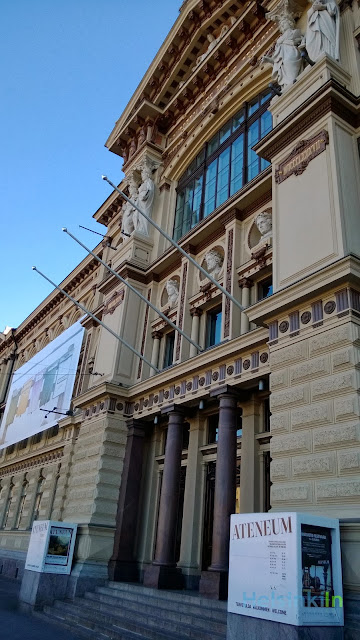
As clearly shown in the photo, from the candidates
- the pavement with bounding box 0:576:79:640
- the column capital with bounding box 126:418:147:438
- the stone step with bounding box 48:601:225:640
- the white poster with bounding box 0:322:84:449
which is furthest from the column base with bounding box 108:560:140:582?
the white poster with bounding box 0:322:84:449

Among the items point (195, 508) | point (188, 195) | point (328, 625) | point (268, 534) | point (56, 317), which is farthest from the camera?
point (56, 317)

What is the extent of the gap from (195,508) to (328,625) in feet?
26.6

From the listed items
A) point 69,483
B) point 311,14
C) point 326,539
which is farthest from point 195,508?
point 311,14

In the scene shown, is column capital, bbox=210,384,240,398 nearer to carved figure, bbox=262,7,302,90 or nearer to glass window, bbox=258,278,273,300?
glass window, bbox=258,278,273,300

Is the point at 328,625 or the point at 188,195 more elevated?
the point at 188,195

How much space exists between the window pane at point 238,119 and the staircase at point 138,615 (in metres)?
14.8

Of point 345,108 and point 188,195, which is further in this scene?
point 188,195

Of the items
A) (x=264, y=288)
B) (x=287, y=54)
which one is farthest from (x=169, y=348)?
(x=287, y=54)

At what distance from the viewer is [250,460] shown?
1275 centimetres

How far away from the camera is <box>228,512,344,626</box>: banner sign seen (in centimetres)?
629

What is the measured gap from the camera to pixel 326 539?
7.00m

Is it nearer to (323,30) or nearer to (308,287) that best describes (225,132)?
(323,30)

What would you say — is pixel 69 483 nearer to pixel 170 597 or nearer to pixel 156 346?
pixel 156 346

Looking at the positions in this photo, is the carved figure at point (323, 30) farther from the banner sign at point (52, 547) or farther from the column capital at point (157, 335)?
the banner sign at point (52, 547)
